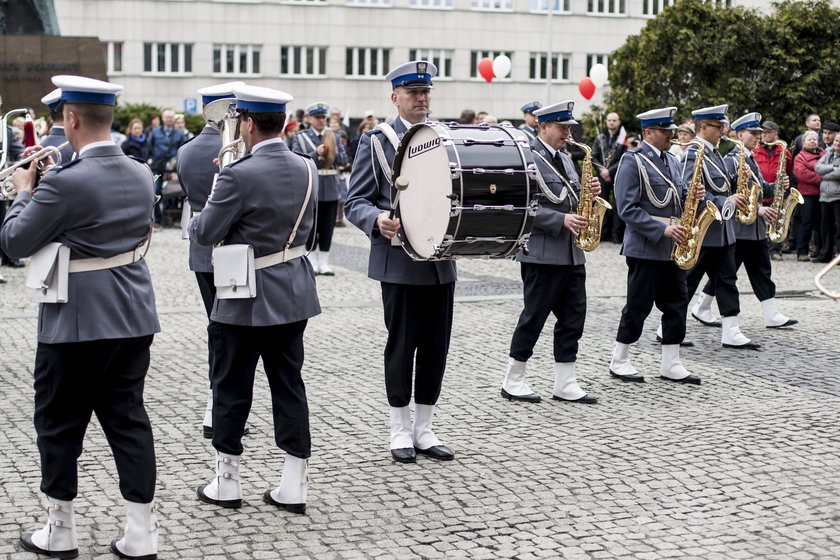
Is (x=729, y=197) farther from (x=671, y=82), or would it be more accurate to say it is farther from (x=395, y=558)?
(x=671, y=82)

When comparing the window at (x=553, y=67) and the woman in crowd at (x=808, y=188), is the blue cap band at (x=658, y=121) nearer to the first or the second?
the woman in crowd at (x=808, y=188)

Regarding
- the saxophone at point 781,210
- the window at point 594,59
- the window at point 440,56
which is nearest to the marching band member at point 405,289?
the saxophone at point 781,210

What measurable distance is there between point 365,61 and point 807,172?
48.5m

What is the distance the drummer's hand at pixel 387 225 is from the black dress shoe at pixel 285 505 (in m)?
1.53

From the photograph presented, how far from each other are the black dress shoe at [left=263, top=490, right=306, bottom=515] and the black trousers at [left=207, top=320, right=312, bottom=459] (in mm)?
247

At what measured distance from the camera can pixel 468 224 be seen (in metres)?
6.68

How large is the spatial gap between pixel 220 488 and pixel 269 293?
1.02 metres

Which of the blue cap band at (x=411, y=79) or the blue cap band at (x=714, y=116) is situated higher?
the blue cap band at (x=411, y=79)

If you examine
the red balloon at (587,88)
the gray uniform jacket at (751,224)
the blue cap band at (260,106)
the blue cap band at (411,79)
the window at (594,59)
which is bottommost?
the gray uniform jacket at (751,224)

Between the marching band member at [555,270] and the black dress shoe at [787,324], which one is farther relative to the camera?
the black dress shoe at [787,324]

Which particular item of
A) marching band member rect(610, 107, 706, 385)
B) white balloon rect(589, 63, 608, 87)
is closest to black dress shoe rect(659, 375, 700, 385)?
marching band member rect(610, 107, 706, 385)

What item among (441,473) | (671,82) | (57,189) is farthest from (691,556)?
(671,82)

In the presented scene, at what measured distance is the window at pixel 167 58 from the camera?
207 feet

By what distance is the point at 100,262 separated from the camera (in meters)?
5.41
